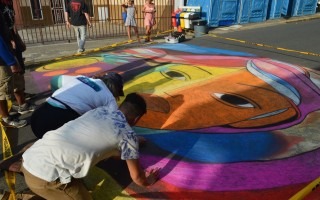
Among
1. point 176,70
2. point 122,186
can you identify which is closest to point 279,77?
point 176,70

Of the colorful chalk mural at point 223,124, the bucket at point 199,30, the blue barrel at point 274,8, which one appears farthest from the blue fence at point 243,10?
the colorful chalk mural at point 223,124

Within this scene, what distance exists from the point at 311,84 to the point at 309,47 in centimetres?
511

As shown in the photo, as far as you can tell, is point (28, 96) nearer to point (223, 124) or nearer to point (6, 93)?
point (6, 93)

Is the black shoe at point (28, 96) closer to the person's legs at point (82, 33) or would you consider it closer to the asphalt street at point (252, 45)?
the asphalt street at point (252, 45)

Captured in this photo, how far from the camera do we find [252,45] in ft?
→ 33.3

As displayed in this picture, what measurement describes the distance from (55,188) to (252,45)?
9.31 m

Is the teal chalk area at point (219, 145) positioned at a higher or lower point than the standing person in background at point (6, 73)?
lower

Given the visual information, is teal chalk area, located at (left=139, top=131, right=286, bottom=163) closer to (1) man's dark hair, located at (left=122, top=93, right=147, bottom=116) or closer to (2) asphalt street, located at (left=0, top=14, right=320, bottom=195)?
(1) man's dark hair, located at (left=122, top=93, right=147, bottom=116)

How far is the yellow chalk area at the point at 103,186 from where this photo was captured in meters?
2.88

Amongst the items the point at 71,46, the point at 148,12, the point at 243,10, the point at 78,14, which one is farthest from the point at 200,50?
the point at 243,10

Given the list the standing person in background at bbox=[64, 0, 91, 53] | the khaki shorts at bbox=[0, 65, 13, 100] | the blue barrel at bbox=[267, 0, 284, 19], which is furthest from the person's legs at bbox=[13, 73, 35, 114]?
the blue barrel at bbox=[267, 0, 284, 19]

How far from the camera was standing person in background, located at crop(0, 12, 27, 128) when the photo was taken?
12.4 feet

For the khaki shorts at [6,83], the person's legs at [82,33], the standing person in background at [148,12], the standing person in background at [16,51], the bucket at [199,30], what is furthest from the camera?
the bucket at [199,30]

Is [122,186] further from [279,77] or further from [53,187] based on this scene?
[279,77]
